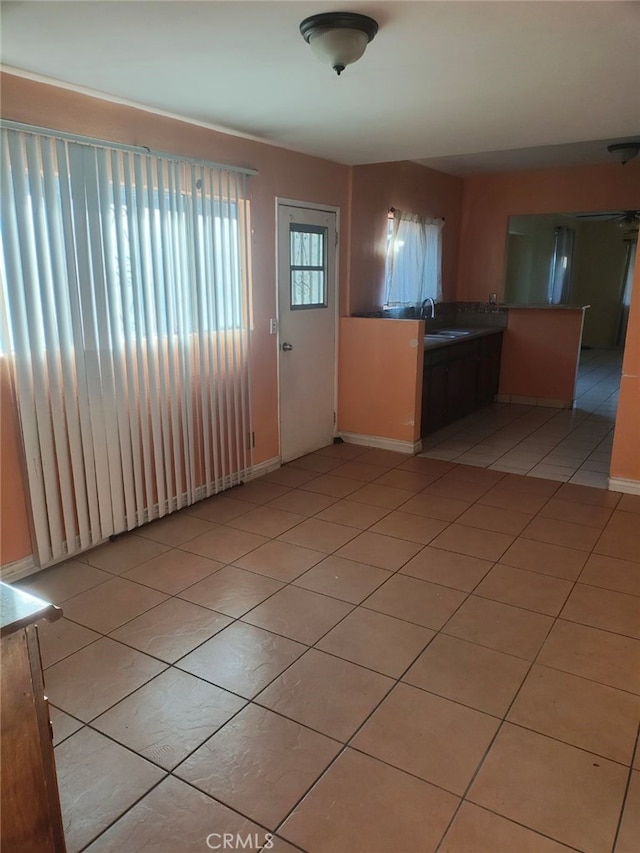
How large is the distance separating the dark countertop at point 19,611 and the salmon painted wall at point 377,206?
4.29 meters

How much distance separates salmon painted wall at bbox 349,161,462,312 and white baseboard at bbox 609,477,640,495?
8.20 feet

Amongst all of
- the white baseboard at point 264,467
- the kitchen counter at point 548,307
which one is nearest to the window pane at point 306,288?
the white baseboard at point 264,467

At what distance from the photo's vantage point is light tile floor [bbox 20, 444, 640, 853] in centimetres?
169

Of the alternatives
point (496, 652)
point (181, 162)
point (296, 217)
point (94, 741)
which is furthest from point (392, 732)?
point (296, 217)

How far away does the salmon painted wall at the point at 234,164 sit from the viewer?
279 centimetres

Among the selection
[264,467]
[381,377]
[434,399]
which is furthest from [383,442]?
[264,467]

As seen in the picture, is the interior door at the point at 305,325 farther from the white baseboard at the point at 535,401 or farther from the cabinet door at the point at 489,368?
the white baseboard at the point at 535,401

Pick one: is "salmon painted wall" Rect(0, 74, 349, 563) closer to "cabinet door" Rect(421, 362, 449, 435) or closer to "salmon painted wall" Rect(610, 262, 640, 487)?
"cabinet door" Rect(421, 362, 449, 435)

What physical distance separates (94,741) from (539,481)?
3430 mm

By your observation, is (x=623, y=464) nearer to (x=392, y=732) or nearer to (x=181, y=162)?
(x=392, y=732)

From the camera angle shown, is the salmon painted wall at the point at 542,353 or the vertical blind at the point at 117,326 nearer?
the vertical blind at the point at 117,326

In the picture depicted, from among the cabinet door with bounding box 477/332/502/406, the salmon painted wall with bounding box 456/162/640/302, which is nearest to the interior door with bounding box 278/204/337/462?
the cabinet door with bounding box 477/332/502/406

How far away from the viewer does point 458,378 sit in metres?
5.96

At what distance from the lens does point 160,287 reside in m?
3.39
